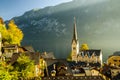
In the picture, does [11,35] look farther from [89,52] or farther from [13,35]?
[89,52]

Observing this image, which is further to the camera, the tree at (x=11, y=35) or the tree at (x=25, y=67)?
the tree at (x=11, y=35)

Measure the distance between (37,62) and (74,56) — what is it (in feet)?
300

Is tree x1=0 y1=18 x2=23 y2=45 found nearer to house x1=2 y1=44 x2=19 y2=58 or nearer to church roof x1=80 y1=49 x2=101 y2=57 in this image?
house x1=2 y1=44 x2=19 y2=58

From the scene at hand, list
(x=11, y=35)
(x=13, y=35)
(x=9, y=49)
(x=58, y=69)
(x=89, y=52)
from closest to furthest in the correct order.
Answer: (x=9, y=49), (x=58, y=69), (x=11, y=35), (x=13, y=35), (x=89, y=52)

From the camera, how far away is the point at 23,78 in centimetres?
7206

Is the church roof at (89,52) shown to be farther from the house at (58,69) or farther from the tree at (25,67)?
the tree at (25,67)

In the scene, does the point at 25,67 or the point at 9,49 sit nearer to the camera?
the point at 25,67

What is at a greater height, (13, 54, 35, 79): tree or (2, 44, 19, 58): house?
(2, 44, 19, 58): house

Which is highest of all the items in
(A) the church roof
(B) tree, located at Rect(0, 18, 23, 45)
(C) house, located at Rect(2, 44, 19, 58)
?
(B) tree, located at Rect(0, 18, 23, 45)

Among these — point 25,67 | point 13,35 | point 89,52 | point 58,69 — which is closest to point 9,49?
point 13,35

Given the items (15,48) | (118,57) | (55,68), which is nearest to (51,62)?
(55,68)

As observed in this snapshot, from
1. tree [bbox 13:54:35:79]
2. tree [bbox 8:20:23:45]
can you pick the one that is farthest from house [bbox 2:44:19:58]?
tree [bbox 13:54:35:79]

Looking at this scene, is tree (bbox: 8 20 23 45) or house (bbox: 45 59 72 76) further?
tree (bbox: 8 20 23 45)

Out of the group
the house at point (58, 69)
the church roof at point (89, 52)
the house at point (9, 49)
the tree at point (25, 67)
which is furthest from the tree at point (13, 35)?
the church roof at point (89, 52)
